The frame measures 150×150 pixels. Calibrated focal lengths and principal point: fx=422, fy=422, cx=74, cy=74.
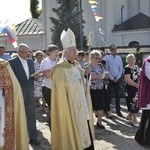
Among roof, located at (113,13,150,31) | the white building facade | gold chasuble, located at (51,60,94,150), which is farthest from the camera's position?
roof, located at (113,13,150,31)

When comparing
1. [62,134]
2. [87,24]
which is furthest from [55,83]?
[87,24]

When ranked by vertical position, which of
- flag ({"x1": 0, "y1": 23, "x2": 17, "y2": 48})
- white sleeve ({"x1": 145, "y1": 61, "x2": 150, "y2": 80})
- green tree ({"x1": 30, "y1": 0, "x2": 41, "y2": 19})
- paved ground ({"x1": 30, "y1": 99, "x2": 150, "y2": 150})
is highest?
green tree ({"x1": 30, "y1": 0, "x2": 41, "y2": 19})

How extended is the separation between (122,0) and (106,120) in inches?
1224

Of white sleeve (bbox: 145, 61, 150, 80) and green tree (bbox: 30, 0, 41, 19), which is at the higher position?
green tree (bbox: 30, 0, 41, 19)

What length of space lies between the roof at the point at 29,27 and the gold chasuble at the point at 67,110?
36482 mm

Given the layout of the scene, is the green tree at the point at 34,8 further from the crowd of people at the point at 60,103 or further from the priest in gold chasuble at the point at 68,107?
the priest in gold chasuble at the point at 68,107

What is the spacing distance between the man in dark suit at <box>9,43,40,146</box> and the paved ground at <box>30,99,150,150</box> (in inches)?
16.8

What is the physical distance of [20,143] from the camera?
21.5ft

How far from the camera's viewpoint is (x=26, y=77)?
7879mm

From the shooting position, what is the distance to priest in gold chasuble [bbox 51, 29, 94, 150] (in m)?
6.68

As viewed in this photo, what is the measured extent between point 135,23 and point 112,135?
30976 mm

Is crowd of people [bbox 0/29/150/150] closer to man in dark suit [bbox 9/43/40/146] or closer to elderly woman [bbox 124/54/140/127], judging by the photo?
man in dark suit [bbox 9/43/40/146]

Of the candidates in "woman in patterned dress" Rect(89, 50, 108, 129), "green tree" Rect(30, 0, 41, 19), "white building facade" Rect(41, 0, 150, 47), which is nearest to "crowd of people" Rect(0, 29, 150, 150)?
"woman in patterned dress" Rect(89, 50, 108, 129)

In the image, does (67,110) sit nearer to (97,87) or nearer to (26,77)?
(26,77)
